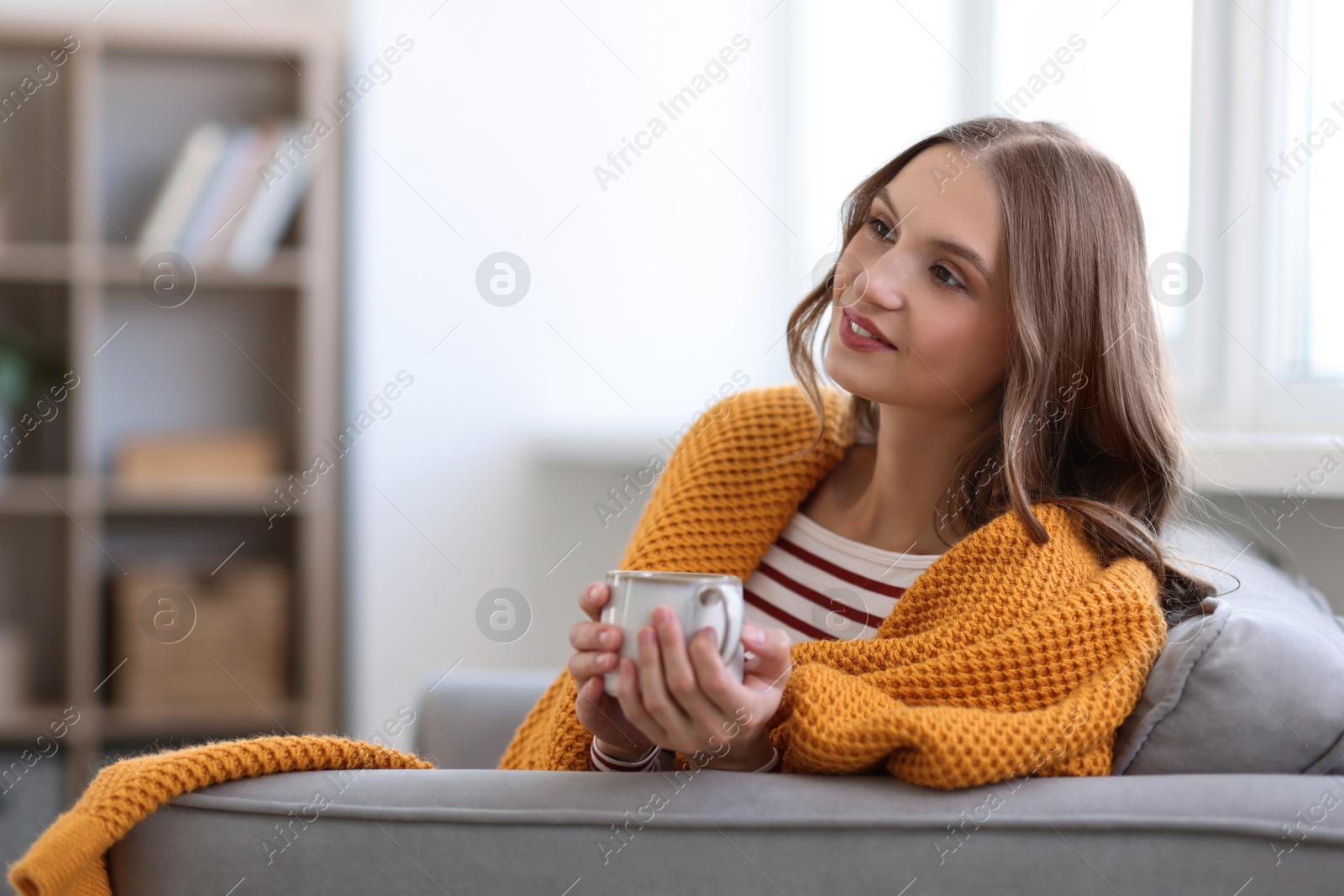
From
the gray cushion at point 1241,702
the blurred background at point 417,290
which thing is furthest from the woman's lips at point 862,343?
the blurred background at point 417,290

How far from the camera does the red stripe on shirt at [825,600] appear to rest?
1.18 meters

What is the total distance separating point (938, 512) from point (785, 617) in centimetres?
19

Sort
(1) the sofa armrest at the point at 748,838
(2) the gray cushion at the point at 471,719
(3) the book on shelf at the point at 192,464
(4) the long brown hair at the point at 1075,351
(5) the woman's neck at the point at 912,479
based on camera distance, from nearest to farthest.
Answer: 1. (1) the sofa armrest at the point at 748,838
2. (4) the long brown hair at the point at 1075,351
3. (5) the woman's neck at the point at 912,479
4. (2) the gray cushion at the point at 471,719
5. (3) the book on shelf at the point at 192,464

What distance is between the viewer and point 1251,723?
86cm

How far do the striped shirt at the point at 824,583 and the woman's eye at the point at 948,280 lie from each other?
270mm

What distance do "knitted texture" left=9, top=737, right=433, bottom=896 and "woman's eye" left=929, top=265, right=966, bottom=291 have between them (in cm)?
70

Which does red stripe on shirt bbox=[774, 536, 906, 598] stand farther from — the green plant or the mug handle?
the green plant

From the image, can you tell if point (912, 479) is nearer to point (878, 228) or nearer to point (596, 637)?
point (878, 228)

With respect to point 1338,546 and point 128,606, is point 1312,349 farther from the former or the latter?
point 128,606

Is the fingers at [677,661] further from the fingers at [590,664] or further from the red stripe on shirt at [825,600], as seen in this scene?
the red stripe on shirt at [825,600]

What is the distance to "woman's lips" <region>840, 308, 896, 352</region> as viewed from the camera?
44.0 inches

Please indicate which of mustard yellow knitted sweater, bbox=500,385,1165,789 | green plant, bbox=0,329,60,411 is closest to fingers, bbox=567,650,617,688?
mustard yellow knitted sweater, bbox=500,385,1165,789

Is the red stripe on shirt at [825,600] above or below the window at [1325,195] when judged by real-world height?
below

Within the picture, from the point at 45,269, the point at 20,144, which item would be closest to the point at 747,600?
the point at 45,269
